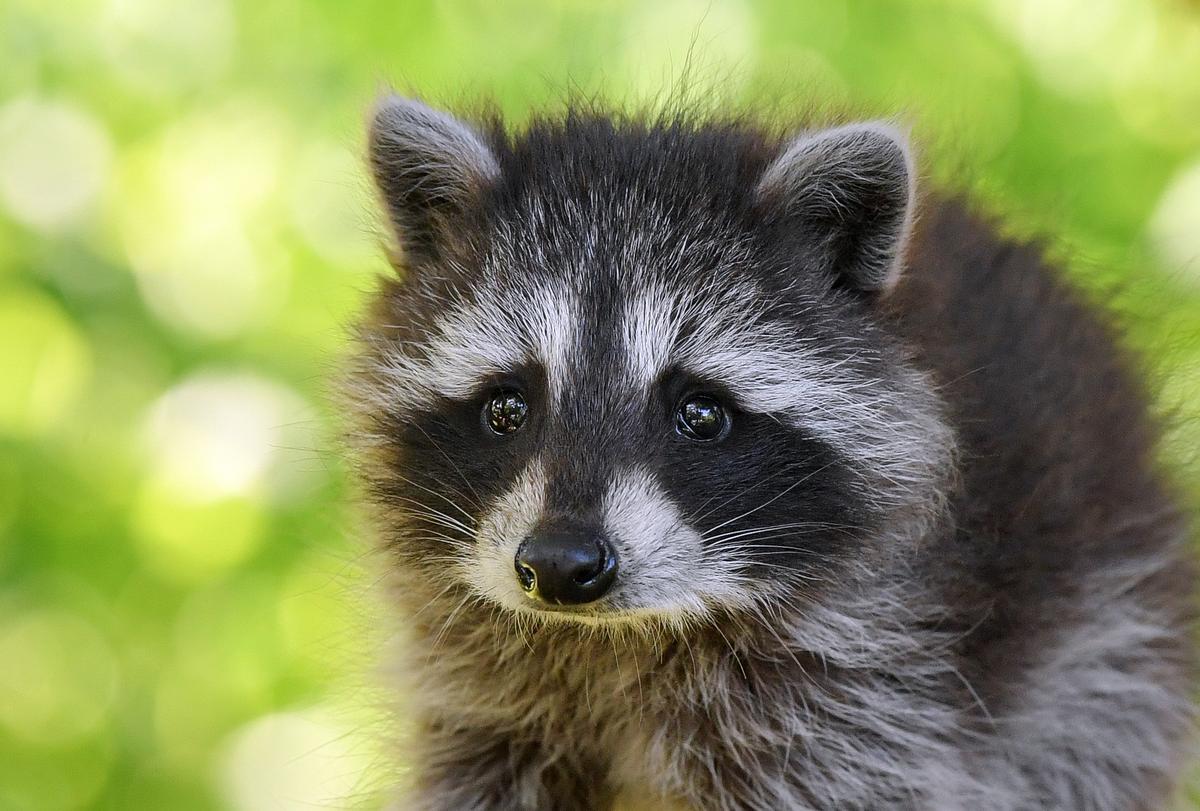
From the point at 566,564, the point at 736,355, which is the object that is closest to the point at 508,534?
the point at 566,564

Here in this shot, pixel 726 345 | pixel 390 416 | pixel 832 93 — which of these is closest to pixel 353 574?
pixel 390 416

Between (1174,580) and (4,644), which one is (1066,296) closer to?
(1174,580)

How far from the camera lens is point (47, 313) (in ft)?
12.7

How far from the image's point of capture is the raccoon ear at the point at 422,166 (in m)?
2.39

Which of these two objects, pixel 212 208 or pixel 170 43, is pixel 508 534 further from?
pixel 170 43

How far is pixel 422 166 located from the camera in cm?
245

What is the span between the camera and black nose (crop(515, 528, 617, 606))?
1967 millimetres

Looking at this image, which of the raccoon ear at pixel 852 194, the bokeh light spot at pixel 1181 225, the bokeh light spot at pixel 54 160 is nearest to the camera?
the raccoon ear at pixel 852 194

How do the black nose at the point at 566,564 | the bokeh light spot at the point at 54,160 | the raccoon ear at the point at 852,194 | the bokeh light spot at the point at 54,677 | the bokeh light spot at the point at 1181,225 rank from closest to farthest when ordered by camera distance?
the black nose at the point at 566,564 → the raccoon ear at the point at 852,194 → the bokeh light spot at the point at 1181,225 → the bokeh light spot at the point at 54,160 → the bokeh light spot at the point at 54,677

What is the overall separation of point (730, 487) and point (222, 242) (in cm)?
222

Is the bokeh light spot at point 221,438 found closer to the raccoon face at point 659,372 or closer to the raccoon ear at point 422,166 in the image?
the raccoon ear at point 422,166

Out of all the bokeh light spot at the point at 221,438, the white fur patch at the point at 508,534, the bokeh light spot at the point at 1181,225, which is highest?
the bokeh light spot at the point at 1181,225

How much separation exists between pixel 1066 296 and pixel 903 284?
2.10 feet

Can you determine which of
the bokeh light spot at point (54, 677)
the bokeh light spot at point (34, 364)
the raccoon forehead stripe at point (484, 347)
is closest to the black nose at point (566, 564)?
the raccoon forehead stripe at point (484, 347)
